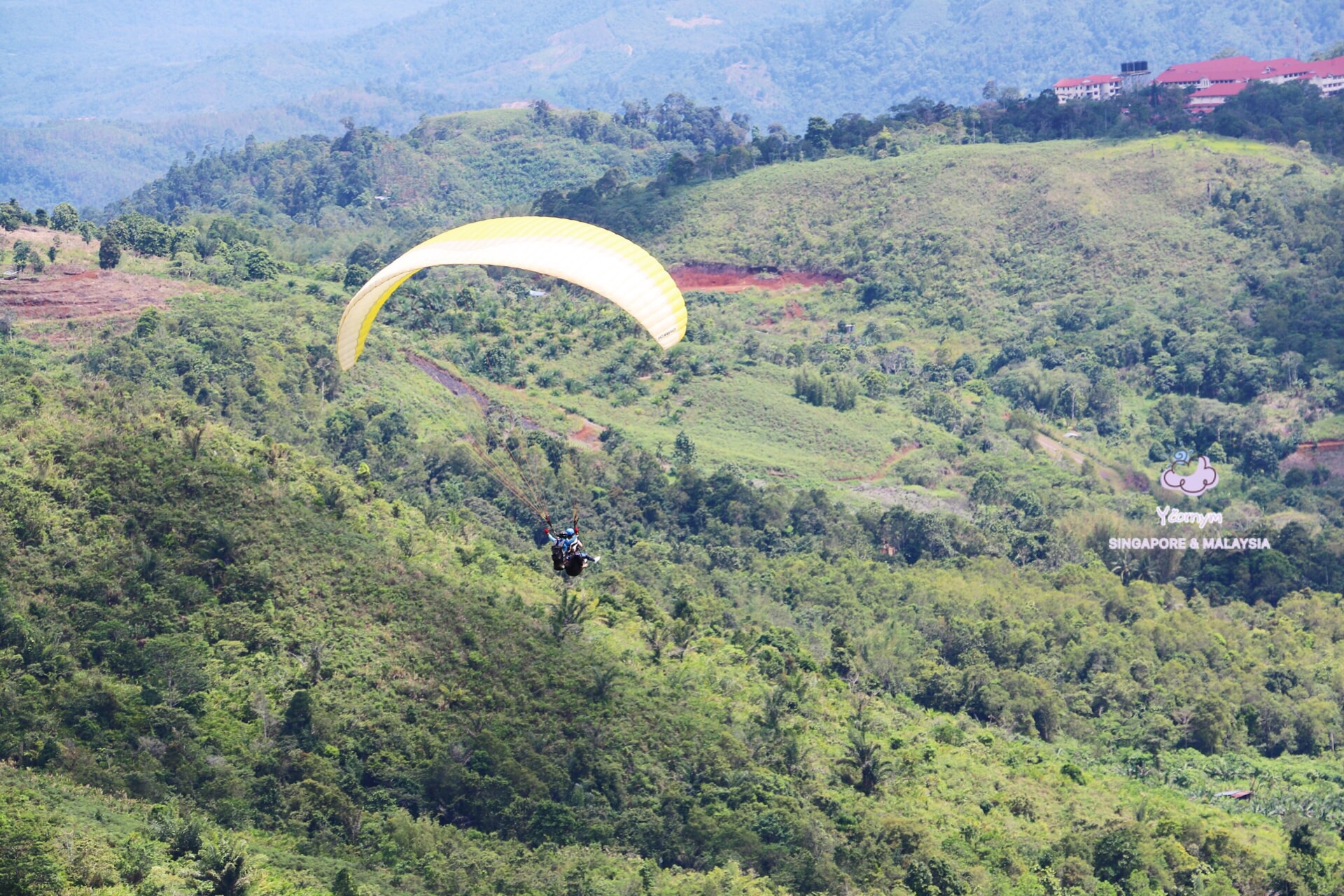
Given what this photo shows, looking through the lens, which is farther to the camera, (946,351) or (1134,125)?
(1134,125)

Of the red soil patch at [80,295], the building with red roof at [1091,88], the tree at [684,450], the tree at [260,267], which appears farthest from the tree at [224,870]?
the building with red roof at [1091,88]

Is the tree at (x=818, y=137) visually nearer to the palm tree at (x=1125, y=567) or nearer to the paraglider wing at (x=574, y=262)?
the palm tree at (x=1125, y=567)

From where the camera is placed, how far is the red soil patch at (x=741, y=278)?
113 meters

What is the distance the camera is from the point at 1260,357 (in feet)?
314

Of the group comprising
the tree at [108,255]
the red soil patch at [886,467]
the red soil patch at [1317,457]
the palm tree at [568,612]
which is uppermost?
the tree at [108,255]

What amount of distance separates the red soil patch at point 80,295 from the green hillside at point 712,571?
1.30ft

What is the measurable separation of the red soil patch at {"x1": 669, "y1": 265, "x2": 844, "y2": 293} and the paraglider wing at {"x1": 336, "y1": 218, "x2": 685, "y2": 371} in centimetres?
7791

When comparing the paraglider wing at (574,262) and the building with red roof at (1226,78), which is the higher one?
→ the building with red roof at (1226,78)

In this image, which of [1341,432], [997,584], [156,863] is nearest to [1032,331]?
[1341,432]

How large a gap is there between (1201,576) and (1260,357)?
30.3m

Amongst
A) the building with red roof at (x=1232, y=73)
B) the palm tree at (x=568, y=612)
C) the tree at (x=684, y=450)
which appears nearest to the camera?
the palm tree at (x=568, y=612)

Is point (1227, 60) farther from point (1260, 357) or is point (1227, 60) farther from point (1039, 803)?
point (1039, 803)

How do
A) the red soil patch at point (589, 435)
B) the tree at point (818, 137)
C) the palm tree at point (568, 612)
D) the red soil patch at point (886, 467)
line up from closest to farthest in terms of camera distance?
the palm tree at point (568, 612)
the red soil patch at point (589, 435)
the red soil patch at point (886, 467)
the tree at point (818, 137)

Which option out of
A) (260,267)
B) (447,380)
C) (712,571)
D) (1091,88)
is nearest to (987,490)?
(712,571)
